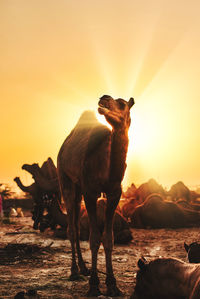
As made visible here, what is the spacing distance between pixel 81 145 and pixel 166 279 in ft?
8.54

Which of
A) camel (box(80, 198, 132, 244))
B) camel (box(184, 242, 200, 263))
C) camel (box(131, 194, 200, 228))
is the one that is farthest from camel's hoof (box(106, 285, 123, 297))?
camel (box(131, 194, 200, 228))

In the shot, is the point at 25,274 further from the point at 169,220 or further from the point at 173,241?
the point at 169,220

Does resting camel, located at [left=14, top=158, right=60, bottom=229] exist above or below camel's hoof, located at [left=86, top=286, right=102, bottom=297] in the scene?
above

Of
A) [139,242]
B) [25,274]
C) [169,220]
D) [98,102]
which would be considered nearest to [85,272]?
[25,274]

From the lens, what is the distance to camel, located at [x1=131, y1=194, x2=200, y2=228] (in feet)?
43.4

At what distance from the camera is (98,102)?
183 inches

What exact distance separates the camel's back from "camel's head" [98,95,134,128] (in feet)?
1.45

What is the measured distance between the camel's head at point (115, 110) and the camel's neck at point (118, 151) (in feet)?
0.36

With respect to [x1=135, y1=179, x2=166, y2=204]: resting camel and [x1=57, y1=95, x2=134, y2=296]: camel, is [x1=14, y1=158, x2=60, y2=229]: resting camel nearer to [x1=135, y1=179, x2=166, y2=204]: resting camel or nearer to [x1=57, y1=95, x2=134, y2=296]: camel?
[x1=135, y1=179, x2=166, y2=204]: resting camel

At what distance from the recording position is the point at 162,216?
13.2 m

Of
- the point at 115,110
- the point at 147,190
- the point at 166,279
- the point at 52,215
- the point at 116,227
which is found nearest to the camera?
the point at 166,279

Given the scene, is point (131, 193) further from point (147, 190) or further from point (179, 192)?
point (179, 192)

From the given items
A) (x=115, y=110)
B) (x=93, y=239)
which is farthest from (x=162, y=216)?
(x=115, y=110)

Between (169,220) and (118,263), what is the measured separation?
6.54 m
